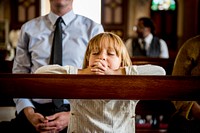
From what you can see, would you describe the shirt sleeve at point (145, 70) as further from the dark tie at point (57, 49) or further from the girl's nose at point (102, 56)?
the dark tie at point (57, 49)

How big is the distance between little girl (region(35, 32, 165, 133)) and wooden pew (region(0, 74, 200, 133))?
11.8 inches

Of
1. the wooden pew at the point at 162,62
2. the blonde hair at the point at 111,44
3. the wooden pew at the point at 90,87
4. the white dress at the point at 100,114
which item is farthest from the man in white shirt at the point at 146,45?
the wooden pew at the point at 90,87

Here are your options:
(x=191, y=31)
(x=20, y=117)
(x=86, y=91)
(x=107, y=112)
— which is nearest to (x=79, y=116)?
(x=107, y=112)

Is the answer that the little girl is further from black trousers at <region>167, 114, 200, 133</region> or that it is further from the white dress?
black trousers at <region>167, 114, 200, 133</region>

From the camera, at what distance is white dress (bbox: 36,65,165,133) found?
1.85m

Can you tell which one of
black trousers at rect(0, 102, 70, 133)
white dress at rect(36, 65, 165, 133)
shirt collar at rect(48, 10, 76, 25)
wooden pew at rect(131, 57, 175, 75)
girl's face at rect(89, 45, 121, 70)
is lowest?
black trousers at rect(0, 102, 70, 133)

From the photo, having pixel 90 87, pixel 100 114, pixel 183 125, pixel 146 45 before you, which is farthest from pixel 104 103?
pixel 146 45

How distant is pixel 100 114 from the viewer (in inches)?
72.9

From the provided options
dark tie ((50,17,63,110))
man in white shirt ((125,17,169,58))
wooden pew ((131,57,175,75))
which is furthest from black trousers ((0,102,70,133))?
man in white shirt ((125,17,169,58))

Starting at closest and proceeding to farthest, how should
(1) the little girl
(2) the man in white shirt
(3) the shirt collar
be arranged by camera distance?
(1) the little girl < (3) the shirt collar < (2) the man in white shirt

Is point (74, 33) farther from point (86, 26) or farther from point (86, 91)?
point (86, 91)

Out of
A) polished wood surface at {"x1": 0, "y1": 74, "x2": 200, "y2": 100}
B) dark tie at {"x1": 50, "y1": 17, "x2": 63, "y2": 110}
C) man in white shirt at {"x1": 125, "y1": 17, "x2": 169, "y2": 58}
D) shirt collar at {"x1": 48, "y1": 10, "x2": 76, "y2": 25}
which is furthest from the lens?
man in white shirt at {"x1": 125, "y1": 17, "x2": 169, "y2": 58}

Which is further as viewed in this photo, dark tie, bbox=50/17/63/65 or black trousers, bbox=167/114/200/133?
dark tie, bbox=50/17/63/65

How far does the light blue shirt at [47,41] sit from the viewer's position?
8.29 feet
